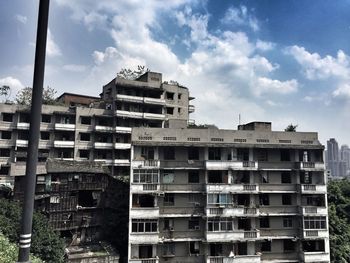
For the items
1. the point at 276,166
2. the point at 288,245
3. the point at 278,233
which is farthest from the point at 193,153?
the point at 288,245

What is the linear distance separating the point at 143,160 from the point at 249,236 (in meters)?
14.1

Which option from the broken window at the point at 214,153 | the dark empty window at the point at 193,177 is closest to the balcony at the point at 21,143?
the dark empty window at the point at 193,177

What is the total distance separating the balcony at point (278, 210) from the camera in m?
35.2

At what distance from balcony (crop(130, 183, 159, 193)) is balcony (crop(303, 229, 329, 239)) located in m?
17.4

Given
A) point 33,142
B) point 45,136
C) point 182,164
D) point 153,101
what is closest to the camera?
point 33,142

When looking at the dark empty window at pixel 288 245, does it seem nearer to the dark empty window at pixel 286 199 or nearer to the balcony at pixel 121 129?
the dark empty window at pixel 286 199

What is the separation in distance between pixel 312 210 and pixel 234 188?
9.32m

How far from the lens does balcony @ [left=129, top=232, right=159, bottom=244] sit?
105 ft

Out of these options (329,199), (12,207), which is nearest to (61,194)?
(12,207)

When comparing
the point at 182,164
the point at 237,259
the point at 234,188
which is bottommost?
the point at 237,259

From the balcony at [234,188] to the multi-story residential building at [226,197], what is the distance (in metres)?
0.11

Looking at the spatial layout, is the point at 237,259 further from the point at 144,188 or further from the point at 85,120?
the point at 85,120

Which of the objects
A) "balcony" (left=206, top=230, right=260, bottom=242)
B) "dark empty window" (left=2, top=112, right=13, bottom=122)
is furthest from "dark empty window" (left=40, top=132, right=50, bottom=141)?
"balcony" (left=206, top=230, right=260, bottom=242)

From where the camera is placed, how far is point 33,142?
4941 mm
